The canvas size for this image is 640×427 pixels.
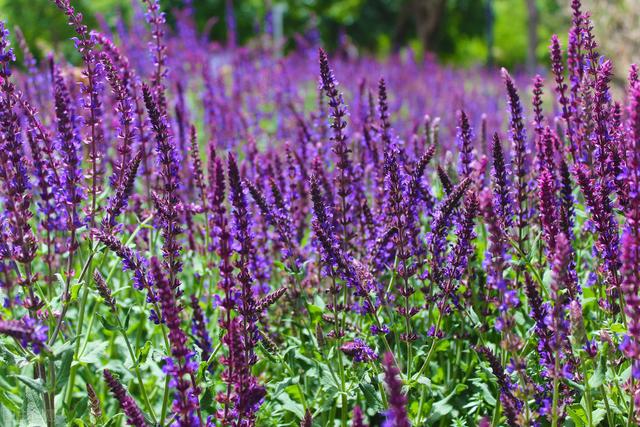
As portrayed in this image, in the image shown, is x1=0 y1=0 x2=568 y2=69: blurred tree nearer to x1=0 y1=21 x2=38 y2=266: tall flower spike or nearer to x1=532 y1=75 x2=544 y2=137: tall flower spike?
x1=532 y1=75 x2=544 y2=137: tall flower spike

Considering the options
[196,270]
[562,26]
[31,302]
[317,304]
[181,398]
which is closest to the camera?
[181,398]

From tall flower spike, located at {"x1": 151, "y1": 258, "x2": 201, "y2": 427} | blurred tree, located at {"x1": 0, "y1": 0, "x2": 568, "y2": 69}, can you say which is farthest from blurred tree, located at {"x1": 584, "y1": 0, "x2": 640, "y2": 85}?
tall flower spike, located at {"x1": 151, "y1": 258, "x2": 201, "y2": 427}

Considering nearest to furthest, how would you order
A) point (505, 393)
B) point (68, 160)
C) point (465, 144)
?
1. point (505, 393)
2. point (68, 160)
3. point (465, 144)

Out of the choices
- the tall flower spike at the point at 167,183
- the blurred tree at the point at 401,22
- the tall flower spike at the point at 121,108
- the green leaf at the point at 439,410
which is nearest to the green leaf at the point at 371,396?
the green leaf at the point at 439,410

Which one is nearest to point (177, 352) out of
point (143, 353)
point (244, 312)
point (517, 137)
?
point (244, 312)

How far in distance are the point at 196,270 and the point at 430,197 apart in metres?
1.37

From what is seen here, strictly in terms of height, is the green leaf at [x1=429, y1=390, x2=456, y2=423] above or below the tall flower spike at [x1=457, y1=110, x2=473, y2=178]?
below

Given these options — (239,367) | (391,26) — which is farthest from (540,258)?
(391,26)

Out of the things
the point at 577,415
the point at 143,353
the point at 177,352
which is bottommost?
the point at 577,415

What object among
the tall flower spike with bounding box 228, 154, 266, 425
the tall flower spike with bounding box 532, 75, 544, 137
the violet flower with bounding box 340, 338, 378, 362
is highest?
the tall flower spike with bounding box 532, 75, 544, 137

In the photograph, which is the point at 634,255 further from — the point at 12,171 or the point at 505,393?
the point at 12,171

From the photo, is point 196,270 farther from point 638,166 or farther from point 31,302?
point 638,166

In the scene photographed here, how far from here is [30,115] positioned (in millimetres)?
3070

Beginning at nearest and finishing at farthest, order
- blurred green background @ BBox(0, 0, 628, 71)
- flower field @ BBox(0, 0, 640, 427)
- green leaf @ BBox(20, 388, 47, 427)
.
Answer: flower field @ BBox(0, 0, 640, 427)
green leaf @ BBox(20, 388, 47, 427)
blurred green background @ BBox(0, 0, 628, 71)
